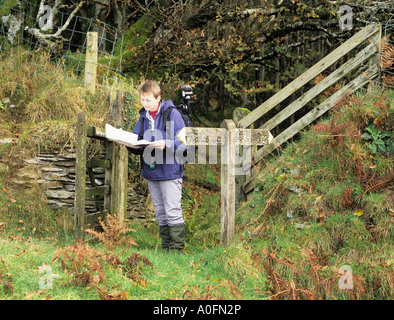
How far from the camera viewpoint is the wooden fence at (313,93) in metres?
6.82

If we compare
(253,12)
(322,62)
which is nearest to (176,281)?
(322,62)

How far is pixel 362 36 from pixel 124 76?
183 inches

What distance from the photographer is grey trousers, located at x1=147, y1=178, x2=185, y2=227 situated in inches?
212

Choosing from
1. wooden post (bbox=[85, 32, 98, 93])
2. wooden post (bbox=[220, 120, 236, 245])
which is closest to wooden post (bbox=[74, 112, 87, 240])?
wooden post (bbox=[220, 120, 236, 245])

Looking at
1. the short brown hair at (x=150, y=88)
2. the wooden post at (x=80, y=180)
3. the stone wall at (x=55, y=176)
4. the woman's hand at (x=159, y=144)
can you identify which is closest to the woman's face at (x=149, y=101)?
the short brown hair at (x=150, y=88)

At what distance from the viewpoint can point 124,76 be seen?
914cm

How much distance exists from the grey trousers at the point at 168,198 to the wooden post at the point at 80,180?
1093 millimetres

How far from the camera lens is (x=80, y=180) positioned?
601 cm

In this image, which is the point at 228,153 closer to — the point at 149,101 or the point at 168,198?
the point at 168,198

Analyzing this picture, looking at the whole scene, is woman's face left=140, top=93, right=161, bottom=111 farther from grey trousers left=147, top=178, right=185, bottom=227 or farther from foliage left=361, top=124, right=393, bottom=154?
foliage left=361, top=124, right=393, bottom=154

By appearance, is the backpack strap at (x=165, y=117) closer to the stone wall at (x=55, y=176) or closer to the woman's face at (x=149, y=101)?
the woman's face at (x=149, y=101)

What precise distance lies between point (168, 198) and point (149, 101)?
3.94 ft

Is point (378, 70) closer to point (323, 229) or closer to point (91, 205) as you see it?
point (323, 229)

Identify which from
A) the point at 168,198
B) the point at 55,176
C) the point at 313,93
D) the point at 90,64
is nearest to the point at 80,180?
the point at 168,198
